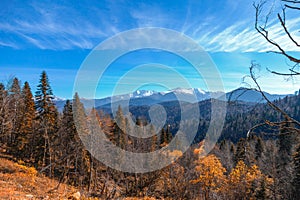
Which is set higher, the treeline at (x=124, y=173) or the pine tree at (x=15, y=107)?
the pine tree at (x=15, y=107)

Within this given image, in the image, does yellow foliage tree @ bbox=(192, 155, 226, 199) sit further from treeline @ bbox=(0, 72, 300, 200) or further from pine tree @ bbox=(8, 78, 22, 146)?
pine tree @ bbox=(8, 78, 22, 146)

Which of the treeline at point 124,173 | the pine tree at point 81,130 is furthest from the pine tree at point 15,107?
the pine tree at point 81,130

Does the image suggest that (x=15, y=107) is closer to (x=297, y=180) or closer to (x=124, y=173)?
(x=124, y=173)

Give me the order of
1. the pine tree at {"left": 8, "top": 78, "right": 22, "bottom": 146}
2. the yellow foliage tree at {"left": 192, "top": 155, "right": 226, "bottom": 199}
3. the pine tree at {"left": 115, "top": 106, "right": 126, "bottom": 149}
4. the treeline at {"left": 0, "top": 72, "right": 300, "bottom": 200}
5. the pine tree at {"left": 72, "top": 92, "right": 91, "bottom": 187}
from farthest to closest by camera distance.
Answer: the pine tree at {"left": 115, "top": 106, "right": 126, "bottom": 149} → the pine tree at {"left": 72, "top": 92, "right": 91, "bottom": 187} → the yellow foliage tree at {"left": 192, "top": 155, "right": 226, "bottom": 199} → the pine tree at {"left": 8, "top": 78, "right": 22, "bottom": 146} → the treeline at {"left": 0, "top": 72, "right": 300, "bottom": 200}

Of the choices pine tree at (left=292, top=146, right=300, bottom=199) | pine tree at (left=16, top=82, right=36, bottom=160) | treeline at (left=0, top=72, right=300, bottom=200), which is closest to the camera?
treeline at (left=0, top=72, right=300, bottom=200)

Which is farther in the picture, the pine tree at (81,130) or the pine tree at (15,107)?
the pine tree at (81,130)

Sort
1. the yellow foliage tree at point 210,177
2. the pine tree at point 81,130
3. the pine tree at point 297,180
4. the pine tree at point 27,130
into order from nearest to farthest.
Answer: the yellow foliage tree at point 210,177
the pine tree at point 297,180
the pine tree at point 81,130
the pine tree at point 27,130

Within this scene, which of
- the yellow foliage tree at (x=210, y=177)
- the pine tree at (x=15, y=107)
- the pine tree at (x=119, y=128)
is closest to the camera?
the pine tree at (x=15, y=107)

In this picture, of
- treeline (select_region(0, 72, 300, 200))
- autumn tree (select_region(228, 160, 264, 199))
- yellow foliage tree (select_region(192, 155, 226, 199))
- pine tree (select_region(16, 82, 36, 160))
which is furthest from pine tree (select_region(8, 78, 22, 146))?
autumn tree (select_region(228, 160, 264, 199))

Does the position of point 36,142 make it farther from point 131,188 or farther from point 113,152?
point 131,188

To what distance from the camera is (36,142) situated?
1452 inches

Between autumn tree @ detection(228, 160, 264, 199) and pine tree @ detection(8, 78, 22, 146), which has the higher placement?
pine tree @ detection(8, 78, 22, 146)

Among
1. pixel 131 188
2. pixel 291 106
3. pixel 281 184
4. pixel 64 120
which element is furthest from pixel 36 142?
pixel 291 106

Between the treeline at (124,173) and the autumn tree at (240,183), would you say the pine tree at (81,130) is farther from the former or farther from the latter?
the autumn tree at (240,183)
